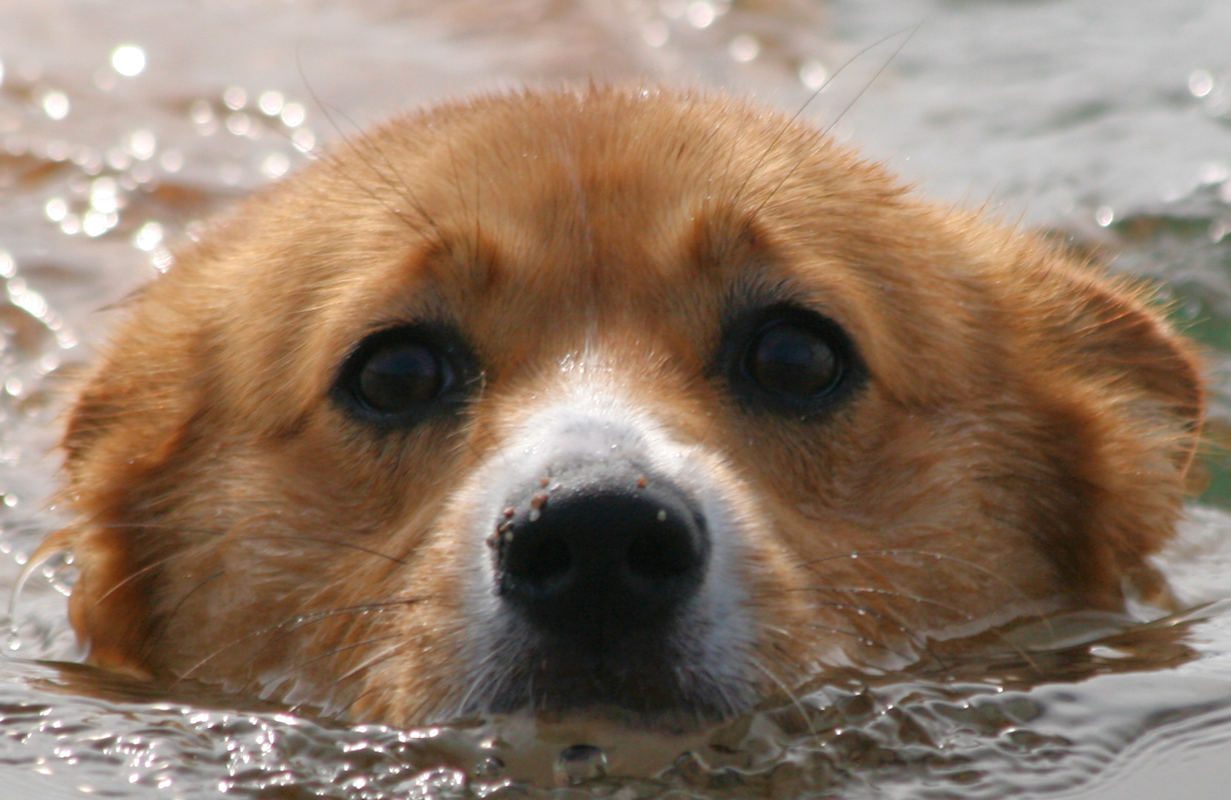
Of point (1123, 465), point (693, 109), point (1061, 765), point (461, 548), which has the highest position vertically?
point (693, 109)

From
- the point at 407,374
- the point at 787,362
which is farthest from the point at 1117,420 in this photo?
the point at 407,374

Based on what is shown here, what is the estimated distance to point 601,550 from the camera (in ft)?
12.7

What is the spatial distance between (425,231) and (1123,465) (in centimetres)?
195

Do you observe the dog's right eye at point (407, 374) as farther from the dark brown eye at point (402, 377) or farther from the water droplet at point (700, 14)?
the water droplet at point (700, 14)

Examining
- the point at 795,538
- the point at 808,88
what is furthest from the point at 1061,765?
the point at 808,88

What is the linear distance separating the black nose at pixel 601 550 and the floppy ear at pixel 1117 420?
1.61 meters

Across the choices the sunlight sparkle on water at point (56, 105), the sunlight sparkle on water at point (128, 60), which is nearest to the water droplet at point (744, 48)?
the sunlight sparkle on water at point (128, 60)

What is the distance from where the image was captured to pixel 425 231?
4863mm

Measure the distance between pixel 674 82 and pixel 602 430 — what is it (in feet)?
7.77

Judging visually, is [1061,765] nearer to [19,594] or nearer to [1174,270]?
[19,594]

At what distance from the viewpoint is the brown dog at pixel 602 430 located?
4.10 metres

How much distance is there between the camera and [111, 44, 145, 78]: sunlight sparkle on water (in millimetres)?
10000

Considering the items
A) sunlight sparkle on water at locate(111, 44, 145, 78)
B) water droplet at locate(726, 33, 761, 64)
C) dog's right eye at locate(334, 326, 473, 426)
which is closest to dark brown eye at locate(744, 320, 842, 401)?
dog's right eye at locate(334, 326, 473, 426)

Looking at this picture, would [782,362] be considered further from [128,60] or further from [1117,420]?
[128,60]
